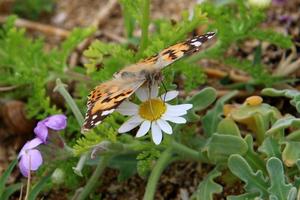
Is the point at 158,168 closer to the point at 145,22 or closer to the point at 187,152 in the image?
the point at 187,152

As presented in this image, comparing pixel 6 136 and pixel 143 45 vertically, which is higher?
pixel 143 45

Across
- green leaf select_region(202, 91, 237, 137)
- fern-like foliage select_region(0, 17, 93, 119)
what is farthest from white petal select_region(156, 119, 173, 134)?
fern-like foliage select_region(0, 17, 93, 119)

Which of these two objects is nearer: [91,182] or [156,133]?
[156,133]

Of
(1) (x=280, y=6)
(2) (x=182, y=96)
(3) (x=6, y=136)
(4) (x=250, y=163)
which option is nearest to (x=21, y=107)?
(3) (x=6, y=136)

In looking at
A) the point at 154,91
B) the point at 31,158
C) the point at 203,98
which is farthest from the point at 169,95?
the point at 31,158

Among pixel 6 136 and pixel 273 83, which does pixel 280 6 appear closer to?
pixel 273 83

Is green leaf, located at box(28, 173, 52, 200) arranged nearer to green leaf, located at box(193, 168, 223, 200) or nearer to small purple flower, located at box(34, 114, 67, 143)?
small purple flower, located at box(34, 114, 67, 143)
